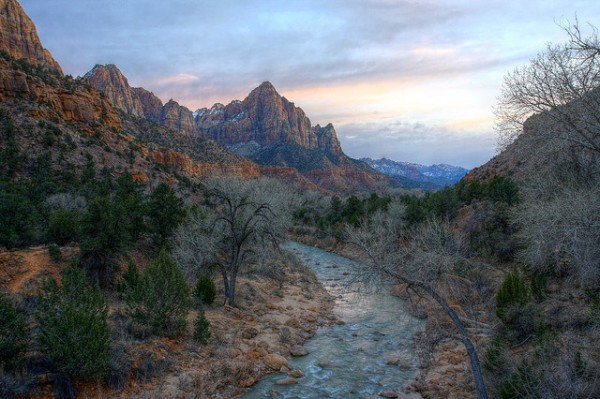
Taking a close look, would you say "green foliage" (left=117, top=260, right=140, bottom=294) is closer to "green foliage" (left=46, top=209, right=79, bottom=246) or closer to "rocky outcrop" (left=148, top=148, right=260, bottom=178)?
"green foliage" (left=46, top=209, right=79, bottom=246)

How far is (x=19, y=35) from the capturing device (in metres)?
62.6

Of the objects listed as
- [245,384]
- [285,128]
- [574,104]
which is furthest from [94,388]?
[285,128]

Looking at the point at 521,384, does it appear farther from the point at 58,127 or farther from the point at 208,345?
the point at 58,127

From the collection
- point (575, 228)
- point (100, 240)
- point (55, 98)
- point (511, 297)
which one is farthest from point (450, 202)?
point (55, 98)

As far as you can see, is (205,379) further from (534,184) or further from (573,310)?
(573,310)

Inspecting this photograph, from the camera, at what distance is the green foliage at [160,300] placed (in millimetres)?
11544

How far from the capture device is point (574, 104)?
26.7 feet

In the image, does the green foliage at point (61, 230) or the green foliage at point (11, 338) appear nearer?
the green foliage at point (11, 338)

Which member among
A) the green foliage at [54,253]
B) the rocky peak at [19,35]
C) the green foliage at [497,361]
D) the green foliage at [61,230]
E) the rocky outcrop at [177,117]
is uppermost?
the rocky outcrop at [177,117]

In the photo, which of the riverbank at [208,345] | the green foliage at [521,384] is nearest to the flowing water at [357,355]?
the riverbank at [208,345]

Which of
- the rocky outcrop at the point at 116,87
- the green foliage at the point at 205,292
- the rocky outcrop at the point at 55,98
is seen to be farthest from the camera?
the rocky outcrop at the point at 116,87

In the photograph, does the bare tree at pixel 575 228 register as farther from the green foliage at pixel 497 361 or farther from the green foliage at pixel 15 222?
the green foliage at pixel 15 222

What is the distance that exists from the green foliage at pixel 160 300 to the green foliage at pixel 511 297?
34.0ft

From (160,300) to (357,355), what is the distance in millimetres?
7108
